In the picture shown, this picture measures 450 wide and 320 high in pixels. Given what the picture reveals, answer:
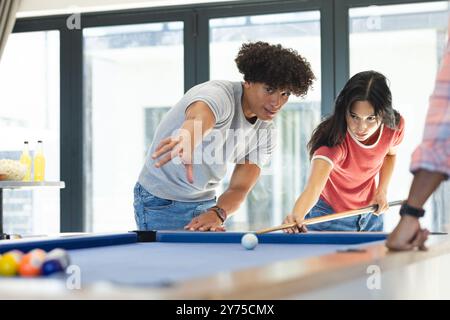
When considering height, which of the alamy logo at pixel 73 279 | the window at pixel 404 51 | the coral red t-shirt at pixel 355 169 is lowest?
the alamy logo at pixel 73 279

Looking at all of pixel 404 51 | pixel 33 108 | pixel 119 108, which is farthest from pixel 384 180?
pixel 33 108

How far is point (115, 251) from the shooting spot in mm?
2141

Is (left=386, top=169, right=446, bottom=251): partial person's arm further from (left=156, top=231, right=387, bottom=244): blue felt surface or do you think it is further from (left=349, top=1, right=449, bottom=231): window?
(left=349, top=1, right=449, bottom=231): window

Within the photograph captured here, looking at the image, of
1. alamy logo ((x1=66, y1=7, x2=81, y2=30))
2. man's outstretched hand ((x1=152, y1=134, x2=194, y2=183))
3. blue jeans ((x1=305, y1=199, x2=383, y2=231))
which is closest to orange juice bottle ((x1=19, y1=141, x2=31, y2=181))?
alamy logo ((x1=66, y1=7, x2=81, y2=30))

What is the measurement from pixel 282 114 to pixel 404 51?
90 cm

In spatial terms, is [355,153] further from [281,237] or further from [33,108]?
[33,108]

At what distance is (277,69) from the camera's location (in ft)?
9.15

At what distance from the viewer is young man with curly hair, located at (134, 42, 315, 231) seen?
278 centimetres

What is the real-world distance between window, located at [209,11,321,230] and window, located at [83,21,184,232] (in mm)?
426

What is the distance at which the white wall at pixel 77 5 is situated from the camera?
5043mm

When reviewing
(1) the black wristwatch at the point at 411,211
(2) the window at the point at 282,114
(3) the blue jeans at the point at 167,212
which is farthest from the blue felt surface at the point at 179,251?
(2) the window at the point at 282,114

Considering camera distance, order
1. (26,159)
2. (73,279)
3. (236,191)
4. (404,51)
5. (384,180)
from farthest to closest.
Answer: (404,51), (26,159), (384,180), (236,191), (73,279)

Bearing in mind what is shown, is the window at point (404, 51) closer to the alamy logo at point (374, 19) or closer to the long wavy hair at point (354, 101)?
the alamy logo at point (374, 19)
